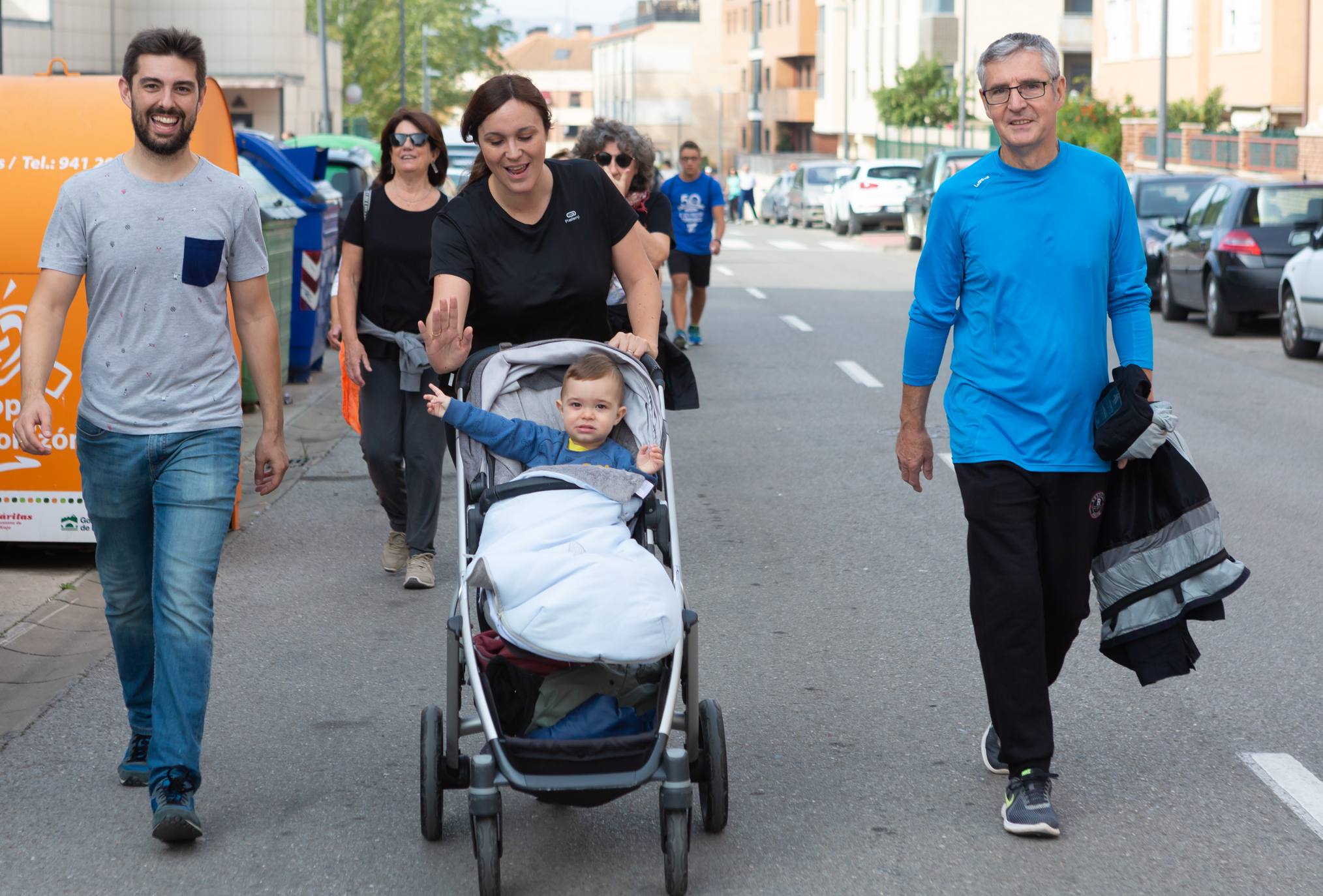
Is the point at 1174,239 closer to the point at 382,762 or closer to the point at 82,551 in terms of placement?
the point at 82,551

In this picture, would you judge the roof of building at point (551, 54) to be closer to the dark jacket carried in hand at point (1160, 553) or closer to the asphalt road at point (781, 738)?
the asphalt road at point (781, 738)

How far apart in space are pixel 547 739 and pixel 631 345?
1.10m

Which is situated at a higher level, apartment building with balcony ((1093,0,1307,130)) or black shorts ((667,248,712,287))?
apartment building with balcony ((1093,0,1307,130))

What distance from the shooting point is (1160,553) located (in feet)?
14.9

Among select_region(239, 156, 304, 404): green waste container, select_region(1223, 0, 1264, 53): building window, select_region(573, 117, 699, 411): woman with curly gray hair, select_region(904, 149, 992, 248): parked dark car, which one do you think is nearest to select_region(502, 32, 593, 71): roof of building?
select_region(1223, 0, 1264, 53): building window

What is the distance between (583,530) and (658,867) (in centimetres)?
83

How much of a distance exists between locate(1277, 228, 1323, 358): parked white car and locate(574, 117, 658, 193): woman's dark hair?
28.2 ft

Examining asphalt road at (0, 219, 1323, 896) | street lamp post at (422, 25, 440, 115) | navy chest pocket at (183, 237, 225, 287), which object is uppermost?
street lamp post at (422, 25, 440, 115)

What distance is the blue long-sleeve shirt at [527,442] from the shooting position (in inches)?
177

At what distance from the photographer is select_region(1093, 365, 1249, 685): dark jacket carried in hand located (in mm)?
4512

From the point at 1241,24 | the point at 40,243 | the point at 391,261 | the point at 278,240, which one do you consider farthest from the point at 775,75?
the point at 391,261

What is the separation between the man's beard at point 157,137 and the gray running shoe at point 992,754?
2.61 m

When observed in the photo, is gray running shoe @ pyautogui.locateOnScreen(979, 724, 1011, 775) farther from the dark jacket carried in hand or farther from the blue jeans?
the blue jeans

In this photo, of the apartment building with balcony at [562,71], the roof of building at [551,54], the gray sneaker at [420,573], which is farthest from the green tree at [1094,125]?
the roof of building at [551,54]
